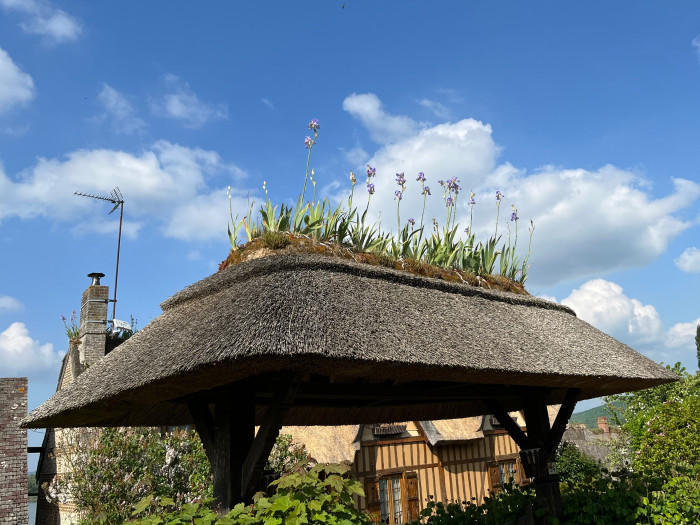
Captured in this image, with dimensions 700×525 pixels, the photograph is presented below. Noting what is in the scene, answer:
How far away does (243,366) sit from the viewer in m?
4.37

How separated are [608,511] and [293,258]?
483 centimetres

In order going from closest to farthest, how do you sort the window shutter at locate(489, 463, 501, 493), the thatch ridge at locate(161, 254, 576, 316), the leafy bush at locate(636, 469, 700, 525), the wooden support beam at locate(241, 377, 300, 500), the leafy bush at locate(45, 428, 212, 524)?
the wooden support beam at locate(241, 377, 300, 500), the thatch ridge at locate(161, 254, 576, 316), the leafy bush at locate(636, 469, 700, 525), the leafy bush at locate(45, 428, 212, 524), the window shutter at locate(489, 463, 501, 493)

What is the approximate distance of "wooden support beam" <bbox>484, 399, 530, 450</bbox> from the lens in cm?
745

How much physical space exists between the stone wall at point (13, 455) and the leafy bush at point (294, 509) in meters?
10.4

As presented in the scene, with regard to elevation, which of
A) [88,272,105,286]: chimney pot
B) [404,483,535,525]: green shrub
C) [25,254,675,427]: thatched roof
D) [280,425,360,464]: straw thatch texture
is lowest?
[404,483,535,525]: green shrub

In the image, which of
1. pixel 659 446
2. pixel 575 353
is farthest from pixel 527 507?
pixel 659 446

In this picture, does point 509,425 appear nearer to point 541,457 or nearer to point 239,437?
point 541,457

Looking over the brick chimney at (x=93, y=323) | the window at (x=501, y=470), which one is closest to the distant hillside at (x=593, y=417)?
the window at (x=501, y=470)

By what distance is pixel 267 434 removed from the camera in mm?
4824

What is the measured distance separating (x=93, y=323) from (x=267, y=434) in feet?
38.6

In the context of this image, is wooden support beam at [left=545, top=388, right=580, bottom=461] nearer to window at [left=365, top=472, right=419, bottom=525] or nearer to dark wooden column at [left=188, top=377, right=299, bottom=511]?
dark wooden column at [left=188, top=377, right=299, bottom=511]

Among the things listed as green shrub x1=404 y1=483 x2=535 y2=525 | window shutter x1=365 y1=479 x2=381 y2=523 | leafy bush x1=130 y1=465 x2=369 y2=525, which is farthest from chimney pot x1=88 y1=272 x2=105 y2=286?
leafy bush x1=130 y1=465 x2=369 y2=525

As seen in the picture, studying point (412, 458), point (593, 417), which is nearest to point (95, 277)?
point (412, 458)

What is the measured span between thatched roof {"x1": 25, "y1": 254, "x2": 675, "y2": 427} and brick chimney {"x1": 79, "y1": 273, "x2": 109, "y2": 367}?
870 cm
